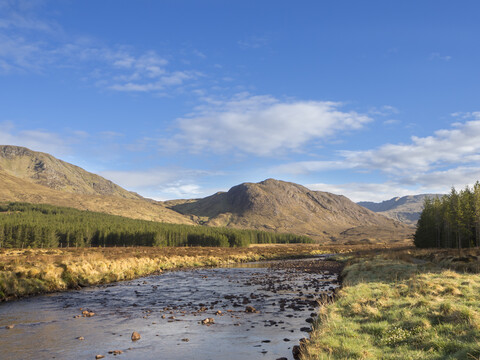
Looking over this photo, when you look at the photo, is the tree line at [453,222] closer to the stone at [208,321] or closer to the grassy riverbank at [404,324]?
the grassy riverbank at [404,324]

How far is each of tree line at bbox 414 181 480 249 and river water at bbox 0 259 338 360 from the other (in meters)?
58.5

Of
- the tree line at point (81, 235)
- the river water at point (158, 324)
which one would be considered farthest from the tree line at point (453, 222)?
the tree line at point (81, 235)

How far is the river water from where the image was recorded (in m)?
14.5

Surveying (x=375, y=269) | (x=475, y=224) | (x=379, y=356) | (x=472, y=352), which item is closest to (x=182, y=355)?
(x=379, y=356)

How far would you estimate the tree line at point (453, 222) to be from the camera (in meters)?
70.6

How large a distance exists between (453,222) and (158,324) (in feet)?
267

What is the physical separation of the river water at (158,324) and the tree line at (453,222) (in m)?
58.5

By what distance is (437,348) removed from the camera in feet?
34.7

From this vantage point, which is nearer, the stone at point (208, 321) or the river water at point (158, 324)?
the river water at point (158, 324)

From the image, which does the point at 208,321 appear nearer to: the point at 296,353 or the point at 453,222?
the point at 296,353

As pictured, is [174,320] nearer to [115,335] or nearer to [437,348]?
[115,335]

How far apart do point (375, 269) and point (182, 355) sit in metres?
27.8

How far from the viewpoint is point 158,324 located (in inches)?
771

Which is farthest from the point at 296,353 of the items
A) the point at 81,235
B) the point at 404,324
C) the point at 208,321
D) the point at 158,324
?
the point at 81,235
